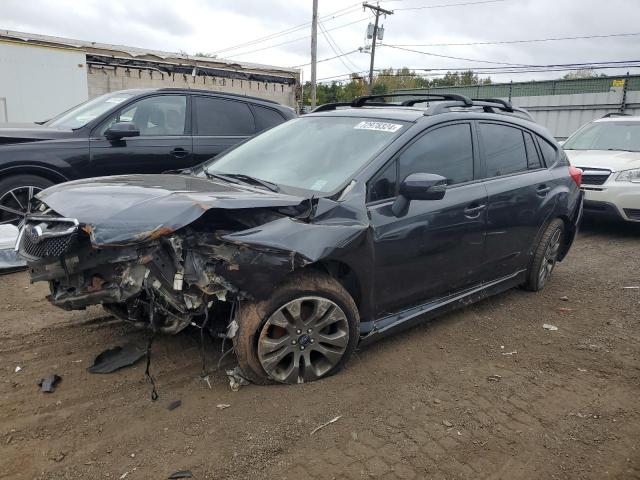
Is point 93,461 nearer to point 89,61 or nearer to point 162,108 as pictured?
point 162,108

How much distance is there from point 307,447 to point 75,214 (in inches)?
70.3

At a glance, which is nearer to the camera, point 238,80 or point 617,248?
point 617,248

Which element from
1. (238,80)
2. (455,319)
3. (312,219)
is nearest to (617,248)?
(455,319)

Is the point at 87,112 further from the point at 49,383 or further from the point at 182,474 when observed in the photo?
the point at 182,474

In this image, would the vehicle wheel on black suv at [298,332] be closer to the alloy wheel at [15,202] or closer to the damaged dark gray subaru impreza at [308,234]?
the damaged dark gray subaru impreza at [308,234]

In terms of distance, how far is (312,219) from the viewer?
3.13 metres

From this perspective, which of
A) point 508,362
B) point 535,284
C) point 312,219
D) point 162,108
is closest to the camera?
point 312,219

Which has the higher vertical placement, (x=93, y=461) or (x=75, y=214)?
(x=75, y=214)

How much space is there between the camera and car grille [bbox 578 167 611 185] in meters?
7.81

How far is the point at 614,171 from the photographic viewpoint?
7742 mm

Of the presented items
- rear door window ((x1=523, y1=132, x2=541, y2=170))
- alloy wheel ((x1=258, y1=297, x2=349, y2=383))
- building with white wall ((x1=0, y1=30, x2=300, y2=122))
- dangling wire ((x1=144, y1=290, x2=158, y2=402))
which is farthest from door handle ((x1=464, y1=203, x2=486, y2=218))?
building with white wall ((x1=0, y1=30, x2=300, y2=122))

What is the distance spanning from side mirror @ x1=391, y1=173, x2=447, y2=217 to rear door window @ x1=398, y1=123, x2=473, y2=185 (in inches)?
7.6

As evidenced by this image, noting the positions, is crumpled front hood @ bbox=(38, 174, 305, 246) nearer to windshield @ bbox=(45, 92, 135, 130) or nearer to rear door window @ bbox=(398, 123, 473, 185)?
rear door window @ bbox=(398, 123, 473, 185)

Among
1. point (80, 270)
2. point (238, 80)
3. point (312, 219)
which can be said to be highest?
point (238, 80)
